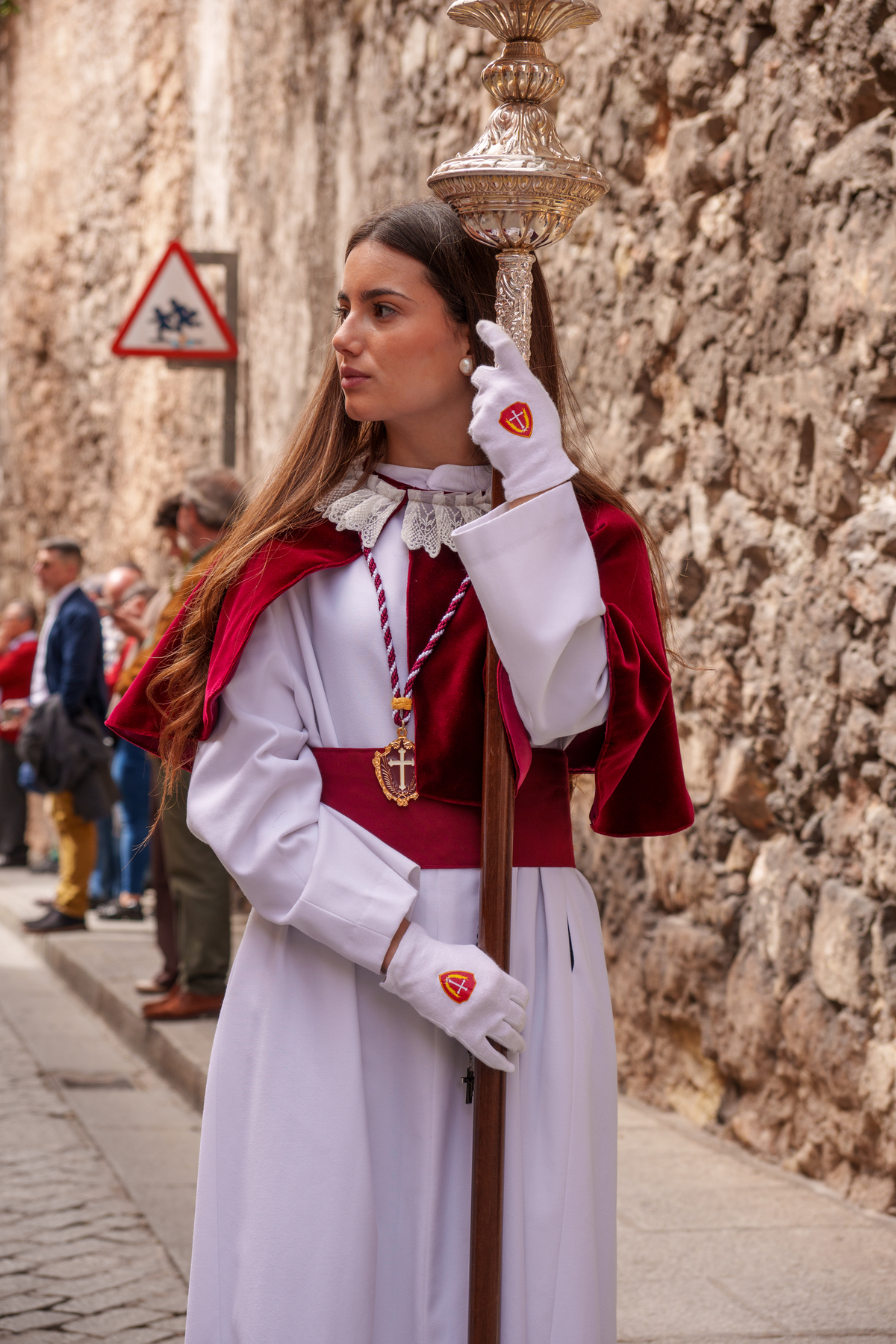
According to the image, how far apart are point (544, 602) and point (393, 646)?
0.24 meters

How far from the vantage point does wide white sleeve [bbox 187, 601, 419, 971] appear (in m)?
1.96

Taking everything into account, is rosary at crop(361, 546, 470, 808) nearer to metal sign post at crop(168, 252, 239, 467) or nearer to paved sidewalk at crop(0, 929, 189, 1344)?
paved sidewalk at crop(0, 929, 189, 1344)

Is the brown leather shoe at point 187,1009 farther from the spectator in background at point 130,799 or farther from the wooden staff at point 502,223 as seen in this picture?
the wooden staff at point 502,223

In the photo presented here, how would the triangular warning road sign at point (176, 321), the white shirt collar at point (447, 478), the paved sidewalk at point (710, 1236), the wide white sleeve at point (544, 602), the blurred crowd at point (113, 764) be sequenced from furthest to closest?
the triangular warning road sign at point (176, 321), the blurred crowd at point (113, 764), the paved sidewalk at point (710, 1236), the white shirt collar at point (447, 478), the wide white sleeve at point (544, 602)

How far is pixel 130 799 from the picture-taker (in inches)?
342

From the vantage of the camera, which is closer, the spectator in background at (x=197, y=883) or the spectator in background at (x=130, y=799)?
the spectator in background at (x=197, y=883)

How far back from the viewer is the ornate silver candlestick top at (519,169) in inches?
79.7

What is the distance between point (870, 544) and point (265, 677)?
1969mm

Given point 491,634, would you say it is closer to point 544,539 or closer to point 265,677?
point 544,539

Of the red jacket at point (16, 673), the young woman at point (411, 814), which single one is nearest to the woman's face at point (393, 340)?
the young woman at point (411, 814)

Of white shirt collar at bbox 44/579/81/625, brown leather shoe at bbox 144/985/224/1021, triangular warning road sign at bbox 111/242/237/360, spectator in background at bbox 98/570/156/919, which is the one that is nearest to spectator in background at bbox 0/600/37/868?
spectator in background at bbox 98/570/156/919

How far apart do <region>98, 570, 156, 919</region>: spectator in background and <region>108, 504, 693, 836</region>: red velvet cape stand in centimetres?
617

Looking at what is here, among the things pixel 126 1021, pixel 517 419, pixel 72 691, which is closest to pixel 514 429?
pixel 517 419

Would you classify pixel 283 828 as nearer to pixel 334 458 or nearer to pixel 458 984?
pixel 458 984
